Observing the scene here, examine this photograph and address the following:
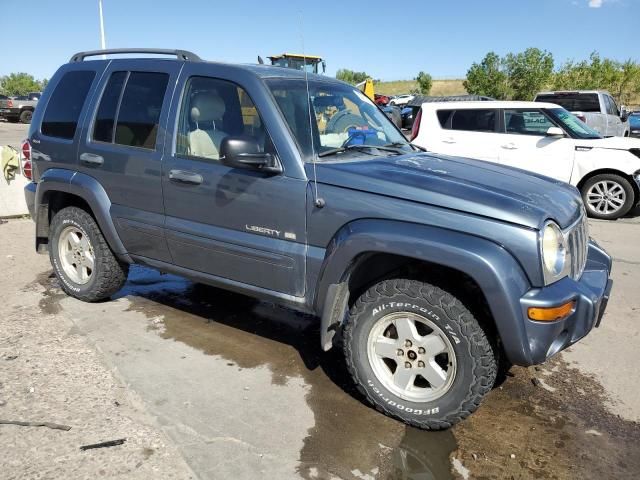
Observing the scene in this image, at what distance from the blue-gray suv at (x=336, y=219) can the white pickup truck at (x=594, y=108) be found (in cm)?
1181

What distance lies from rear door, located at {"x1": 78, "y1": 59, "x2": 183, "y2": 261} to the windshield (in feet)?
2.96

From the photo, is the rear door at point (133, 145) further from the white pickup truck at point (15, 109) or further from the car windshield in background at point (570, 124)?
the white pickup truck at point (15, 109)

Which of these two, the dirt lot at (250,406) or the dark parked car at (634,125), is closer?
the dirt lot at (250,406)

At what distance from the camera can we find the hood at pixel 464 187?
8.79ft

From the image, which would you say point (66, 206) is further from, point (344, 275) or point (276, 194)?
point (344, 275)

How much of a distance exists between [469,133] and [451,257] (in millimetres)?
7258

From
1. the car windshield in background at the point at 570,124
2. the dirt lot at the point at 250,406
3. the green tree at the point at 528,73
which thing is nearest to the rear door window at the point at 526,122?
the car windshield in background at the point at 570,124

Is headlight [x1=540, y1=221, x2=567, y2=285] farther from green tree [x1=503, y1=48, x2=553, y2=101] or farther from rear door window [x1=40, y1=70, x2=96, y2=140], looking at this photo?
green tree [x1=503, y1=48, x2=553, y2=101]

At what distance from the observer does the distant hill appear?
259 ft

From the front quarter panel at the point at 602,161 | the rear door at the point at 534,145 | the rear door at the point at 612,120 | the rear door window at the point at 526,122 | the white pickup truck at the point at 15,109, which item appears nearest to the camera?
the front quarter panel at the point at 602,161

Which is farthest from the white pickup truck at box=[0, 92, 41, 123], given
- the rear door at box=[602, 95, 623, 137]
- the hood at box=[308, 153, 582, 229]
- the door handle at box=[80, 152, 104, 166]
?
the hood at box=[308, 153, 582, 229]

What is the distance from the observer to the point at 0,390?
322cm

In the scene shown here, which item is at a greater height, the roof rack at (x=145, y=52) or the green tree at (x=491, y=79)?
the green tree at (x=491, y=79)

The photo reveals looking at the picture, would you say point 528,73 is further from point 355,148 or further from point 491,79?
point 355,148
